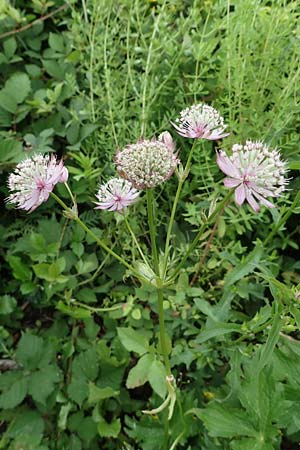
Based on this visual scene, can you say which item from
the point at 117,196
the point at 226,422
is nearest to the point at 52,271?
the point at 117,196

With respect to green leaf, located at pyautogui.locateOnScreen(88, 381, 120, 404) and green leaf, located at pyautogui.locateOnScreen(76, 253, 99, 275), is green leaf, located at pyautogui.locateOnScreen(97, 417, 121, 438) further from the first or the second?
green leaf, located at pyautogui.locateOnScreen(76, 253, 99, 275)

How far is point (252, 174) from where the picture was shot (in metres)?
0.74

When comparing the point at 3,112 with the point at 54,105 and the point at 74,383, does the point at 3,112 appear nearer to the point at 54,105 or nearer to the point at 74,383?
the point at 54,105

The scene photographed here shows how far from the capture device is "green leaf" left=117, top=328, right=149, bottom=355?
3.47 feet

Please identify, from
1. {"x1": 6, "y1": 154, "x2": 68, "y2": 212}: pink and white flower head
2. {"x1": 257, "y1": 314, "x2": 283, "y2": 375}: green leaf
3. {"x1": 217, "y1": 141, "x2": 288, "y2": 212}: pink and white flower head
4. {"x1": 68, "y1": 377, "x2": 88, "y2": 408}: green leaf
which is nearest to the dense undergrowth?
{"x1": 68, "y1": 377, "x2": 88, "y2": 408}: green leaf

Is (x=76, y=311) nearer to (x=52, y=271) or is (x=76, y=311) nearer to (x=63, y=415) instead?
(x=52, y=271)

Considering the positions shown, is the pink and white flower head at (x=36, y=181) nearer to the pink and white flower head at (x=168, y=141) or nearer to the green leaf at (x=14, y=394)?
the pink and white flower head at (x=168, y=141)

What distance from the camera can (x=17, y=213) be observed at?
1.50 meters

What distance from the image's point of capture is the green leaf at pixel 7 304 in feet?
4.29

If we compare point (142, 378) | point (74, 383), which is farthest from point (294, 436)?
point (74, 383)

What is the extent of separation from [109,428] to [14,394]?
0.23 m

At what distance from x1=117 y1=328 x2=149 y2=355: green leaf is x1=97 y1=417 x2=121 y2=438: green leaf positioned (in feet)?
0.66

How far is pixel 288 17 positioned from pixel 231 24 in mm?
135

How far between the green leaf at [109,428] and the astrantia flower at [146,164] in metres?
0.61
